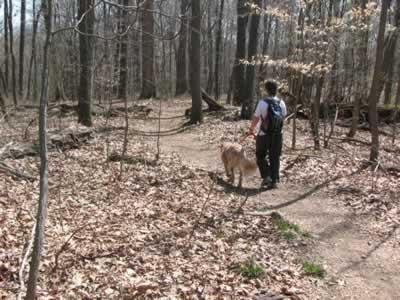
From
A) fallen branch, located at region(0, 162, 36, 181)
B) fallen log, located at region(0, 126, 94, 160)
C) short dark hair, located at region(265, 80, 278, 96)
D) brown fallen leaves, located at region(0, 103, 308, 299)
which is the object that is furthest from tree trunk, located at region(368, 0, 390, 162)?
→ fallen branch, located at region(0, 162, 36, 181)

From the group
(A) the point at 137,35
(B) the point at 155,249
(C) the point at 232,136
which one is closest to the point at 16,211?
(B) the point at 155,249

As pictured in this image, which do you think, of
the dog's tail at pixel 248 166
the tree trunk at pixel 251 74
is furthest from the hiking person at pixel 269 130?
the tree trunk at pixel 251 74

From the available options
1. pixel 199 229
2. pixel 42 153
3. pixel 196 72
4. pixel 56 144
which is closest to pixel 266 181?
pixel 199 229

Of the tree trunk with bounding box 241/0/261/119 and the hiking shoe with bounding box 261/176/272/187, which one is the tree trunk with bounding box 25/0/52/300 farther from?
the tree trunk with bounding box 241/0/261/119

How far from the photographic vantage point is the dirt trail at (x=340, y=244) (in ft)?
16.4

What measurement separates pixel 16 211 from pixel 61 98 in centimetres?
1851

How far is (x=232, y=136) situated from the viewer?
13328mm

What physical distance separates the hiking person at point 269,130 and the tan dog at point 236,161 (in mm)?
475

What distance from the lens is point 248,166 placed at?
8023mm

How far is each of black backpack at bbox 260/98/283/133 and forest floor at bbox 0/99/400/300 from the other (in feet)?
4.19

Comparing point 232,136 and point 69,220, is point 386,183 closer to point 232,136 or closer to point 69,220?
point 232,136

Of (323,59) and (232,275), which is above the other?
(323,59)

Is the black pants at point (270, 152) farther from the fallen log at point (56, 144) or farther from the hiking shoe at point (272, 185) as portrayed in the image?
the fallen log at point (56, 144)

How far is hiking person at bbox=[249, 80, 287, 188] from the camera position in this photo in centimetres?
809
